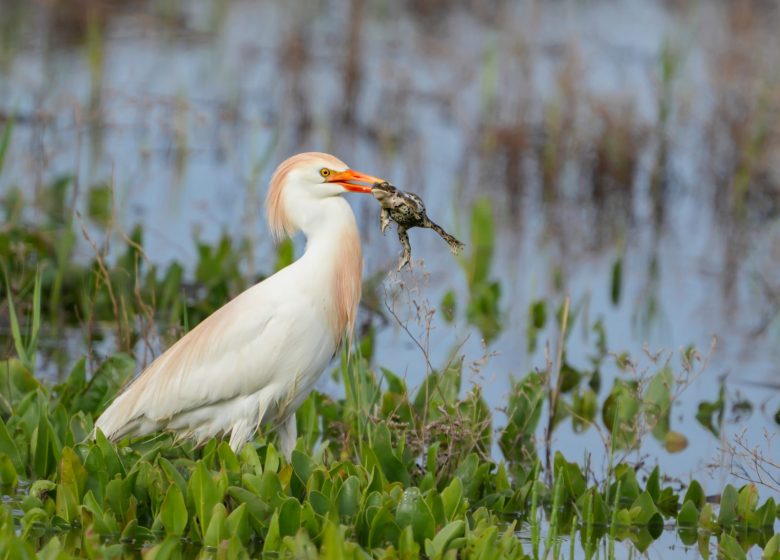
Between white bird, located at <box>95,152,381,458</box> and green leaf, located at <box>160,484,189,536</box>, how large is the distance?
2.07ft

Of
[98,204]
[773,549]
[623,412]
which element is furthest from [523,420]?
[98,204]

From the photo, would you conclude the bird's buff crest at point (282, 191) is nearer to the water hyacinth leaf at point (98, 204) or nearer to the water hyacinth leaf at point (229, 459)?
the water hyacinth leaf at point (229, 459)

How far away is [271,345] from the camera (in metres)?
5.38

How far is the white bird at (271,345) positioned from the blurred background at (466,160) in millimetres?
1224

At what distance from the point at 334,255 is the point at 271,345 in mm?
436

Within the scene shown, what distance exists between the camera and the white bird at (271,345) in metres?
5.40

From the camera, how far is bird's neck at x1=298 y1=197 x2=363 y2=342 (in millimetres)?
5488

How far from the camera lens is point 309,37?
14789 millimetres

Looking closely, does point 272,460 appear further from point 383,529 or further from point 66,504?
point 66,504

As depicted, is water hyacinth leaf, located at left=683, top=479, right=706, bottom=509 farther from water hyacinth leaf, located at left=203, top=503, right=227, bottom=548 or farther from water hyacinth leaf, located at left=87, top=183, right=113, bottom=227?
water hyacinth leaf, located at left=87, top=183, right=113, bottom=227

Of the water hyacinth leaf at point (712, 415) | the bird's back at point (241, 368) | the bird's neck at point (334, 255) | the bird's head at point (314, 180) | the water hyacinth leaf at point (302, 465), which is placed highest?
the bird's head at point (314, 180)

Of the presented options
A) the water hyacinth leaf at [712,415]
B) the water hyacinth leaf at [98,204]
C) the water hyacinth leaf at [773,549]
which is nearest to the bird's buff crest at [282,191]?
the water hyacinth leaf at [773,549]

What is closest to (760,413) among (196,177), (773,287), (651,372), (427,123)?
(651,372)

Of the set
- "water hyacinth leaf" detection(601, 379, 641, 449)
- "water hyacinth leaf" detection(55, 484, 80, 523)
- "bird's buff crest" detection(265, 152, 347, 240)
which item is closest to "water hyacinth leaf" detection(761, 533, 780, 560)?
"water hyacinth leaf" detection(601, 379, 641, 449)
